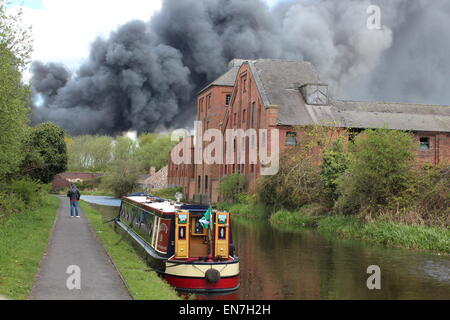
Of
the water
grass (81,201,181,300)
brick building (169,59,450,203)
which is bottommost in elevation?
grass (81,201,181,300)

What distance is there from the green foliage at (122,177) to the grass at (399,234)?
32235mm

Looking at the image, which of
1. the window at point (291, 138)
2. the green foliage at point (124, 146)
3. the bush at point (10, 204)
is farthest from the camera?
the green foliage at point (124, 146)

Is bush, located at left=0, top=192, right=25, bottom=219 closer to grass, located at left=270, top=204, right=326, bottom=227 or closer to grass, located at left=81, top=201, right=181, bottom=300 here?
grass, located at left=81, top=201, right=181, bottom=300

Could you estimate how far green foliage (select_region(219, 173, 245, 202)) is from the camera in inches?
1398

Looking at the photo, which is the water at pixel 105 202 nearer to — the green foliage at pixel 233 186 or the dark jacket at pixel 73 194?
the green foliage at pixel 233 186

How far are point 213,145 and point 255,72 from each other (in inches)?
419

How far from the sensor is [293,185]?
26641mm

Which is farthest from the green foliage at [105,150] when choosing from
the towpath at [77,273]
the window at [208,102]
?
the towpath at [77,273]

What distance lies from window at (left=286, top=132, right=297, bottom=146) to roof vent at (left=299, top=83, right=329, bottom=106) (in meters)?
3.18

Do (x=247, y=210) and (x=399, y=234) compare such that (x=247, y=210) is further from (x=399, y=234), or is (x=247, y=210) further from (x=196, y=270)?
(x=196, y=270)

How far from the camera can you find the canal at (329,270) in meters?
11.5

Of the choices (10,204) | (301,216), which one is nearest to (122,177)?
(301,216)

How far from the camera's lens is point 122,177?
50.9 m

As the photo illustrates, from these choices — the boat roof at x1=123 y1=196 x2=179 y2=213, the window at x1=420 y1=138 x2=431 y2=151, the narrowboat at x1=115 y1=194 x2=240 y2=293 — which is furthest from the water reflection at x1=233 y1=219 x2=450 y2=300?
the window at x1=420 y1=138 x2=431 y2=151
